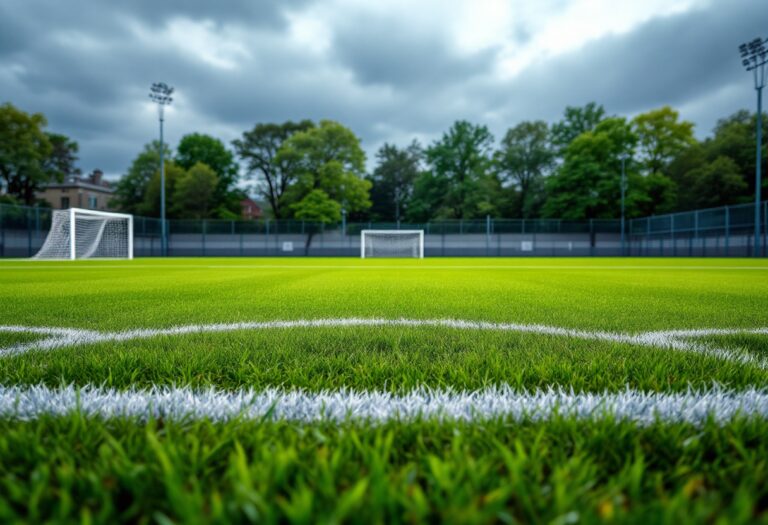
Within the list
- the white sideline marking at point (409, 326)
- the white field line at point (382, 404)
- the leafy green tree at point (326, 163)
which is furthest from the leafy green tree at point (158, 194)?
the white field line at point (382, 404)

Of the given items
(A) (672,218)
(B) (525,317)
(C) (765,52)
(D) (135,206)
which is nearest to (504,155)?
(A) (672,218)

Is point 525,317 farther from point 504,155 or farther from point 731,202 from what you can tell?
point 504,155

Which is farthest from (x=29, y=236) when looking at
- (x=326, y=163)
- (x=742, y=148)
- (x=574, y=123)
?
(x=742, y=148)

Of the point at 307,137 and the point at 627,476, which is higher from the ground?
the point at 307,137

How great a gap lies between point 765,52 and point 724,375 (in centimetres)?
3101

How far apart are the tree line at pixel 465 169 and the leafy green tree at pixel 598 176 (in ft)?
0.28

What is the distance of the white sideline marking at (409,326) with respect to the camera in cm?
183

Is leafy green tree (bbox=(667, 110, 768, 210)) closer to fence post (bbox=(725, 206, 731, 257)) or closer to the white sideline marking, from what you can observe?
fence post (bbox=(725, 206, 731, 257))

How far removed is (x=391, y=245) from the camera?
29.0 m

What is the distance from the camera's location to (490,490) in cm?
67

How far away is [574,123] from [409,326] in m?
44.4

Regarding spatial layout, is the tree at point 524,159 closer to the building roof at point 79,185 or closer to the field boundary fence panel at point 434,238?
the field boundary fence panel at point 434,238

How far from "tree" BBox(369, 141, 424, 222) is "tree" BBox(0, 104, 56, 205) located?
32160 mm

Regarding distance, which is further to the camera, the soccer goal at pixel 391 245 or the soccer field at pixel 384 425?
the soccer goal at pixel 391 245
